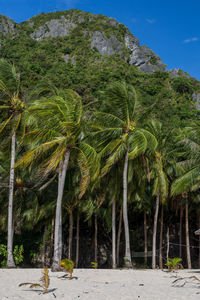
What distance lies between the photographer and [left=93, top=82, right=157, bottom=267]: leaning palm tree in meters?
15.6

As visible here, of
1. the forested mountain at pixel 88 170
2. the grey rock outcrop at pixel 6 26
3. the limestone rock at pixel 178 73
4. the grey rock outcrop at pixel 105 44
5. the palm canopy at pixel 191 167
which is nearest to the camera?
the forested mountain at pixel 88 170

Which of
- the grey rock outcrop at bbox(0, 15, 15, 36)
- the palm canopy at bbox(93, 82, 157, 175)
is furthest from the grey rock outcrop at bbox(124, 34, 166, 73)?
the palm canopy at bbox(93, 82, 157, 175)

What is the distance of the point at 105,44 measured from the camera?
278 ft

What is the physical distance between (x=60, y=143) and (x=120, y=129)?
381cm

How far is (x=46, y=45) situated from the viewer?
7619 centimetres

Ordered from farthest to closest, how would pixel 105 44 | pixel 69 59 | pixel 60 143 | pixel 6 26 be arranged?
pixel 6 26 → pixel 105 44 → pixel 69 59 → pixel 60 143

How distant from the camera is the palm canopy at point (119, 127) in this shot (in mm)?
15625

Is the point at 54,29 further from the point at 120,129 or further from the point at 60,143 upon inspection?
the point at 60,143

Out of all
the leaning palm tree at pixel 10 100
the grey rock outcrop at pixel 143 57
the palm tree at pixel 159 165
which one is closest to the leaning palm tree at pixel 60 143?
the leaning palm tree at pixel 10 100

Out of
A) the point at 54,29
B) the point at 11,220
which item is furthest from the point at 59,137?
the point at 54,29

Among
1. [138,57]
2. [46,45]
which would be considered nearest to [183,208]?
[46,45]

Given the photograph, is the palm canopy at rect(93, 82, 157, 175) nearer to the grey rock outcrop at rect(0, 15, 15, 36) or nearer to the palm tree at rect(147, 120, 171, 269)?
the palm tree at rect(147, 120, 171, 269)

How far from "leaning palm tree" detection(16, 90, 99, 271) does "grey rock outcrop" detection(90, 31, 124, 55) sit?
238 ft

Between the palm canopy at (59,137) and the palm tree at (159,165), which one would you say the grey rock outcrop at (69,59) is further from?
the palm canopy at (59,137)
